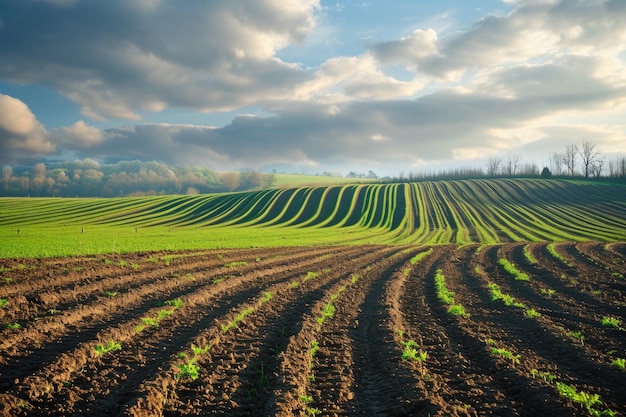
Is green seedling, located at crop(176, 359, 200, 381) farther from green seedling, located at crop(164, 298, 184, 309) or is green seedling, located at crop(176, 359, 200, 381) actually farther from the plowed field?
green seedling, located at crop(164, 298, 184, 309)

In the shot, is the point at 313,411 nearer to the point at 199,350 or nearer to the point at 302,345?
the point at 302,345

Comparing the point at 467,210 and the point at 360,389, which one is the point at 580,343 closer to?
the point at 360,389

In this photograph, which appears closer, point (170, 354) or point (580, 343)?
point (170, 354)

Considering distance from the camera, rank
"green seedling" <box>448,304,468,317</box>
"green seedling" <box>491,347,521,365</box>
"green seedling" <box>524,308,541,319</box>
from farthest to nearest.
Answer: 1. "green seedling" <box>448,304,468,317</box>
2. "green seedling" <box>524,308,541,319</box>
3. "green seedling" <box>491,347,521,365</box>

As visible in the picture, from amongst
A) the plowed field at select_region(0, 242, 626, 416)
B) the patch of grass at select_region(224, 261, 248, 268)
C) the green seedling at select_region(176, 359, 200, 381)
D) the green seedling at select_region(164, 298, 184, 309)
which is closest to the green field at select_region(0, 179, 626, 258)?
the patch of grass at select_region(224, 261, 248, 268)

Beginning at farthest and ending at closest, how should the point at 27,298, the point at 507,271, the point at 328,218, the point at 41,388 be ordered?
the point at 328,218 → the point at 507,271 → the point at 27,298 → the point at 41,388

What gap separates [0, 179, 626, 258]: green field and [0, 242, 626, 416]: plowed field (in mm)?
28697

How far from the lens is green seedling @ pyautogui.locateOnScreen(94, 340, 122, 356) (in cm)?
924

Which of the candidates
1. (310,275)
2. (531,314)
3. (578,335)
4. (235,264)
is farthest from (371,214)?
(578,335)

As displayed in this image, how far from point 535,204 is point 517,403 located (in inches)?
3361

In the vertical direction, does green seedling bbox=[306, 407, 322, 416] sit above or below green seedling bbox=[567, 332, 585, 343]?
above

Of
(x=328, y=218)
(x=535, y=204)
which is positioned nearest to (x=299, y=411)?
(x=328, y=218)

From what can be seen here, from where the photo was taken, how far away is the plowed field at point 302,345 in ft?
23.0

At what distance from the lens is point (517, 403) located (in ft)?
22.9
